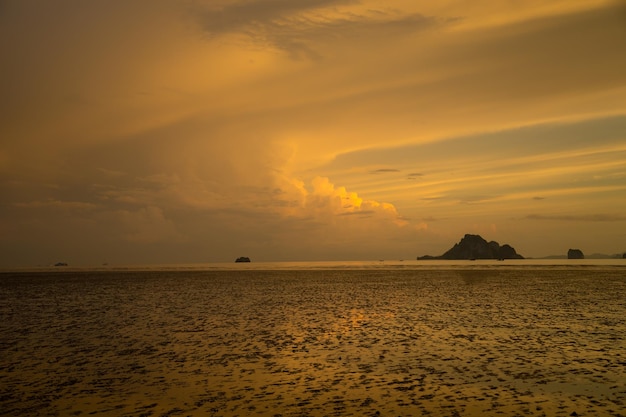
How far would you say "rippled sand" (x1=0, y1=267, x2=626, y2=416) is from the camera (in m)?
16.7

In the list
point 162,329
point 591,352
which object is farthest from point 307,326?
point 591,352

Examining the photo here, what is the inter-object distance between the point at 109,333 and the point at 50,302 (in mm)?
30460

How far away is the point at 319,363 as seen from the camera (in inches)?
922

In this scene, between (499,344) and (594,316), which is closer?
(499,344)

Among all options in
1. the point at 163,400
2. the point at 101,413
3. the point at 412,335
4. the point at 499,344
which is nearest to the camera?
the point at 101,413

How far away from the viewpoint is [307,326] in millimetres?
36250

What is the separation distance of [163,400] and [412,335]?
17.7m

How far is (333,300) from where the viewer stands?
5891 cm

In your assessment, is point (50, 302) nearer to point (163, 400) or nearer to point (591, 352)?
point (163, 400)

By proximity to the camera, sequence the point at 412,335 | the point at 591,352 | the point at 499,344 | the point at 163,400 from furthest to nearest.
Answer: the point at 412,335, the point at 499,344, the point at 591,352, the point at 163,400

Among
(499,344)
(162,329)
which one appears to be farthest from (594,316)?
(162,329)

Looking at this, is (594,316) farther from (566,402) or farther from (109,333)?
(109,333)

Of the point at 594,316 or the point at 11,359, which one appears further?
the point at 594,316

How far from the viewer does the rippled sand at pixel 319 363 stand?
1667cm
